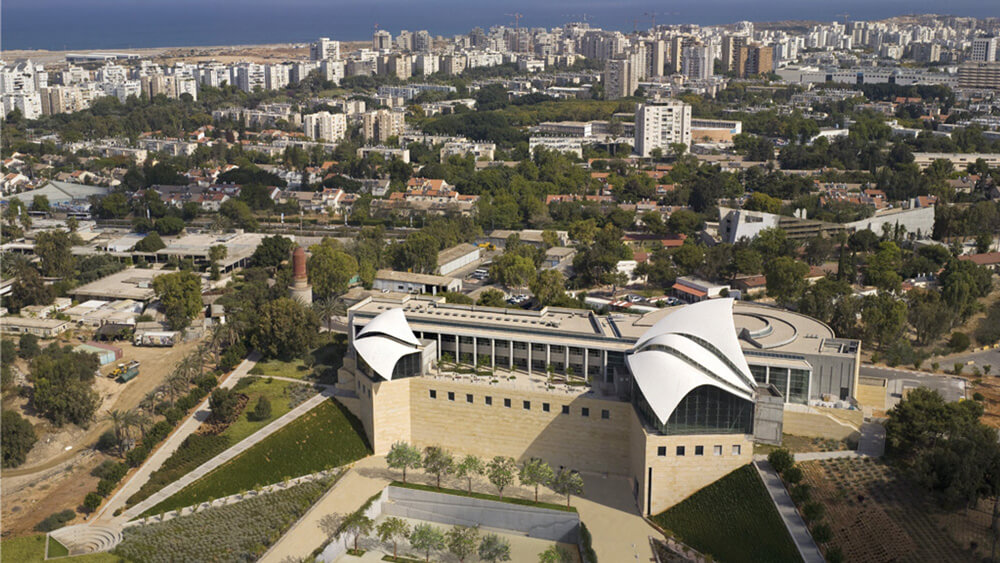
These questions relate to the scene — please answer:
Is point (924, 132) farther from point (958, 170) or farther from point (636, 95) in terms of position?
point (636, 95)

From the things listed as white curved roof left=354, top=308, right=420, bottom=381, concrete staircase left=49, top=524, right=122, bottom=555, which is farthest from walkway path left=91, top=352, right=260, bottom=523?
white curved roof left=354, top=308, right=420, bottom=381

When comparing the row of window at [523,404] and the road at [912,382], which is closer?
the row of window at [523,404]

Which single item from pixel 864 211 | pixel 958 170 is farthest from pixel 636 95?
pixel 864 211

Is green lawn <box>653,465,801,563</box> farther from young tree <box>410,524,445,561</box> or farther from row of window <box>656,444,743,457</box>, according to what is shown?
young tree <box>410,524,445,561</box>

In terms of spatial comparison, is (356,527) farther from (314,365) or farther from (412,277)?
(412,277)

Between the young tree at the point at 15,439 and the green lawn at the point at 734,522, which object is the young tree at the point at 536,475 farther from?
the young tree at the point at 15,439

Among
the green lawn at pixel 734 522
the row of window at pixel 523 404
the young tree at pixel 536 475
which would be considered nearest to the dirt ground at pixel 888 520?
the green lawn at pixel 734 522

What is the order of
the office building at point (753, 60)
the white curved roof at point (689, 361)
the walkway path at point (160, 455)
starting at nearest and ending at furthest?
the white curved roof at point (689, 361) → the walkway path at point (160, 455) → the office building at point (753, 60)
